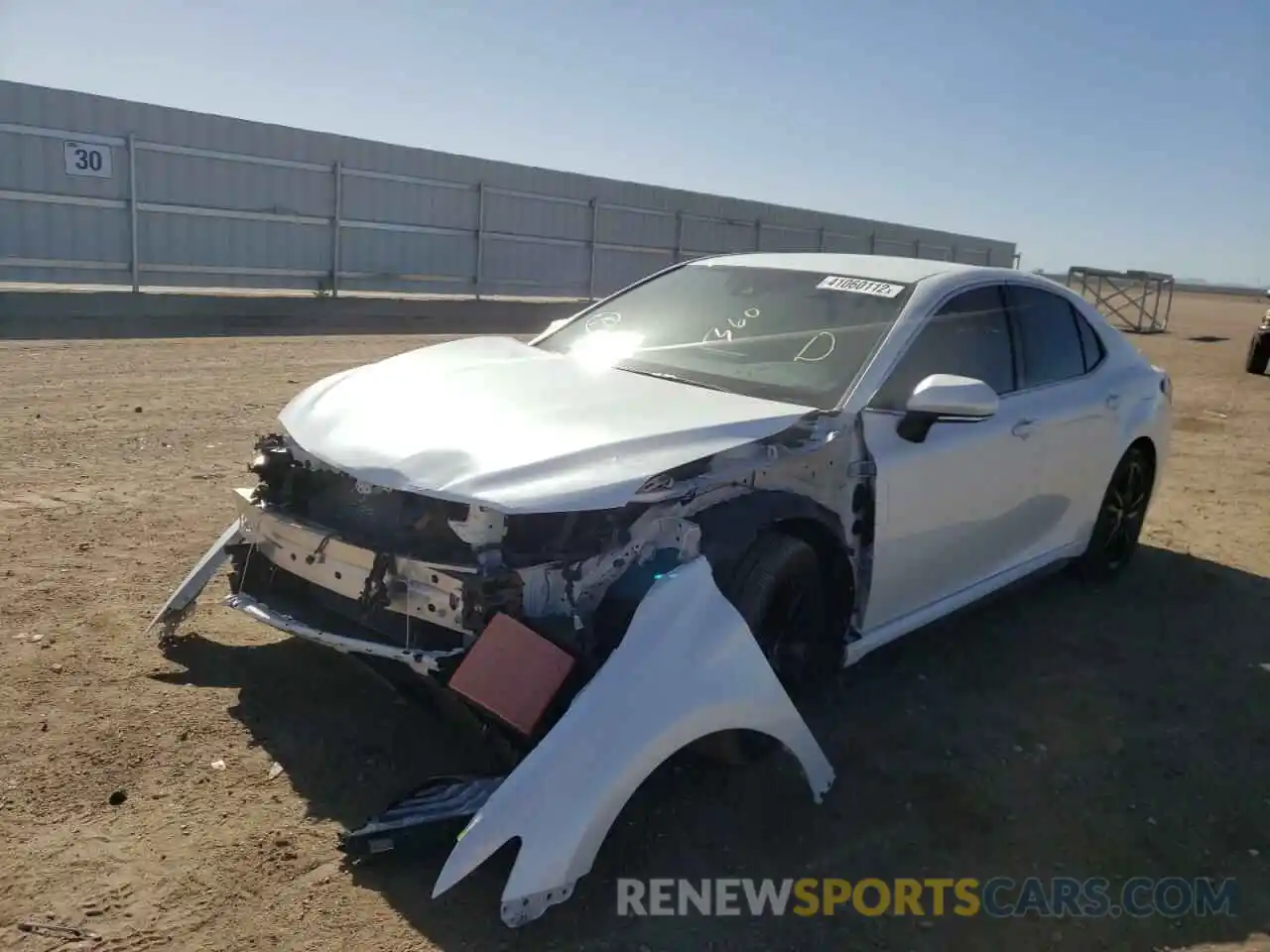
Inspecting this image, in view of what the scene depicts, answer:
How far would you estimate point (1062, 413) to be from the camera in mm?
4770

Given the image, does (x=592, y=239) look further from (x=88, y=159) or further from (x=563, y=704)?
(x=563, y=704)

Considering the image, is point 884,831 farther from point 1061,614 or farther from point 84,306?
point 84,306

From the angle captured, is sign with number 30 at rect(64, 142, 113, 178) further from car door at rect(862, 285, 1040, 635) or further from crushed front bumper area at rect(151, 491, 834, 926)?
car door at rect(862, 285, 1040, 635)

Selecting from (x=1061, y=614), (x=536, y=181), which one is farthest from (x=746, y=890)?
(x=536, y=181)

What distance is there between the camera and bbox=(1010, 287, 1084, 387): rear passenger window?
4.73 meters

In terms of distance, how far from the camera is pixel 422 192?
2014cm

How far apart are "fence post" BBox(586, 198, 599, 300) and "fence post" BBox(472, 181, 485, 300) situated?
9.38 feet

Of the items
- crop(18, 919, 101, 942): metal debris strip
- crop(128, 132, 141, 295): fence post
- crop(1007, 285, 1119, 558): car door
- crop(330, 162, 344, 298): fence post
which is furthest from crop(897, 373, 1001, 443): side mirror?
crop(330, 162, 344, 298): fence post

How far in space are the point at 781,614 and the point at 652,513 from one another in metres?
0.66

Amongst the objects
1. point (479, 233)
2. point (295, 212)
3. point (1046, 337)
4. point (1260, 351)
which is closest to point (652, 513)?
point (1046, 337)

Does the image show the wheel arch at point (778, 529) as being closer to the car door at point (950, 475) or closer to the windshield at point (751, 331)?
the car door at point (950, 475)

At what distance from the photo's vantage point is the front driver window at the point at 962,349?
387 centimetres

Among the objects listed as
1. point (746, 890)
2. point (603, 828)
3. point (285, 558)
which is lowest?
point (746, 890)

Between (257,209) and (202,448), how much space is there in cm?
1217
